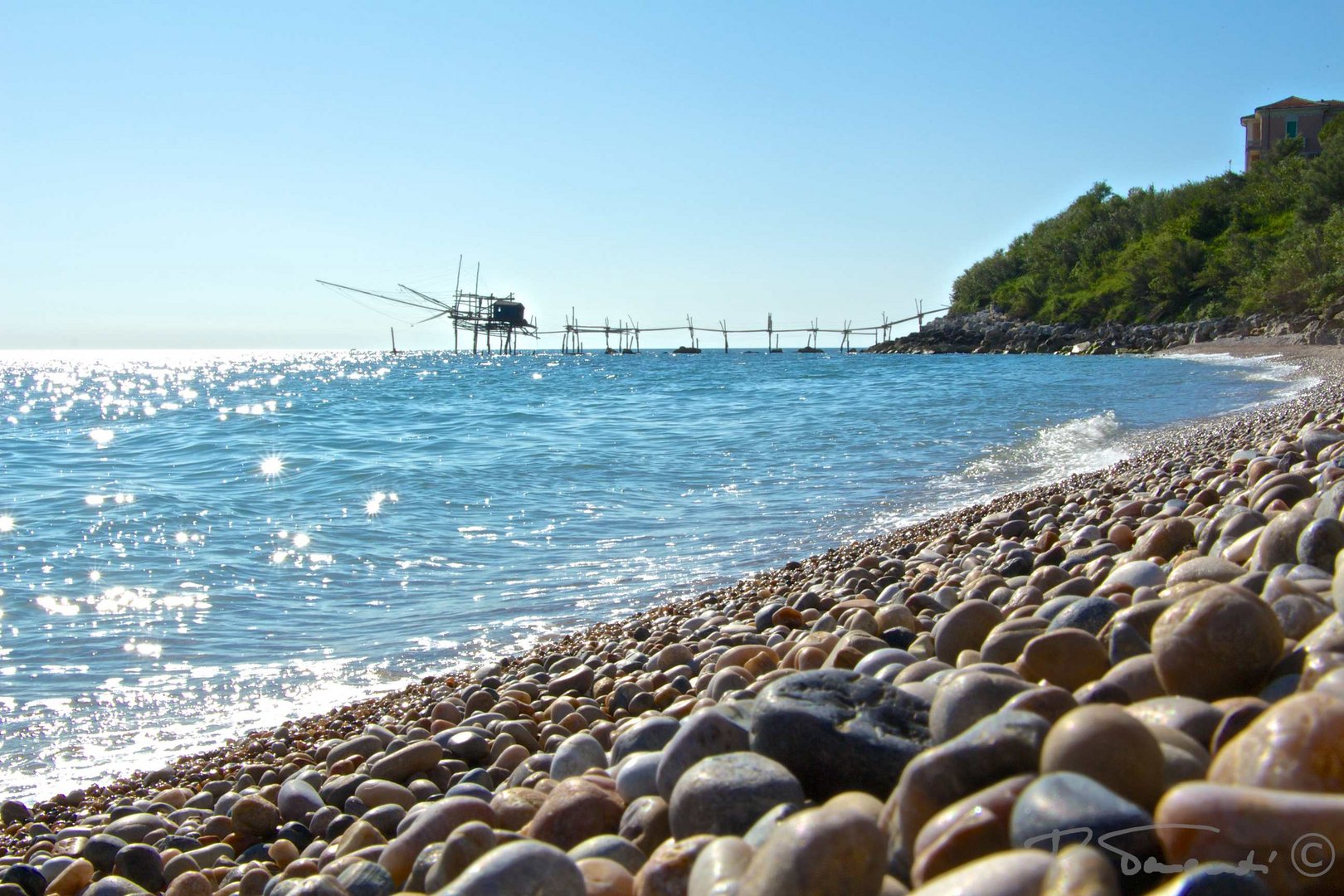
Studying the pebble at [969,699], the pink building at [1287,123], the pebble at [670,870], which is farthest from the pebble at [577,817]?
the pink building at [1287,123]

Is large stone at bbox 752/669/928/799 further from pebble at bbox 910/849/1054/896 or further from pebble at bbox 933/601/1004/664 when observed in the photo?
pebble at bbox 933/601/1004/664

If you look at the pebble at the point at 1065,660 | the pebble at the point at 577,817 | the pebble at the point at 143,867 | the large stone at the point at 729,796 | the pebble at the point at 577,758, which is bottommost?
the pebble at the point at 143,867

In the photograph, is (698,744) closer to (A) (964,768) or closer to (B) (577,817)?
(B) (577,817)

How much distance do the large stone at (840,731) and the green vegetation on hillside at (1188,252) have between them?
39572 mm

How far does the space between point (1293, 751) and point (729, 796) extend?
1.03m

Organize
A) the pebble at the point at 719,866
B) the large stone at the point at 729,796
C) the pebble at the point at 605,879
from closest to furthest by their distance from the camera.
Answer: the pebble at the point at 719,866, the pebble at the point at 605,879, the large stone at the point at 729,796

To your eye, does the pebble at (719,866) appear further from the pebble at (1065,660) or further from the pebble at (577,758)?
the pebble at (577,758)

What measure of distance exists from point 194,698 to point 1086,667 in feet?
15.2

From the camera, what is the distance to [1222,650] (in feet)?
6.81

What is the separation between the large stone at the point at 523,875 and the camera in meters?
1.83

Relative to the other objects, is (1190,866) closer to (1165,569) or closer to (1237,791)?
(1237,791)

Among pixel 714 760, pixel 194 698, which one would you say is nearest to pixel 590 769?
pixel 714 760

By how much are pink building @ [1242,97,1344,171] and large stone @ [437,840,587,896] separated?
6921cm

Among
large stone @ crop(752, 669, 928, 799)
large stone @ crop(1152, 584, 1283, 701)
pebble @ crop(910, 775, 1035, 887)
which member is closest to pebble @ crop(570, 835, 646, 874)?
large stone @ crop(752, 669, 928, 799)
